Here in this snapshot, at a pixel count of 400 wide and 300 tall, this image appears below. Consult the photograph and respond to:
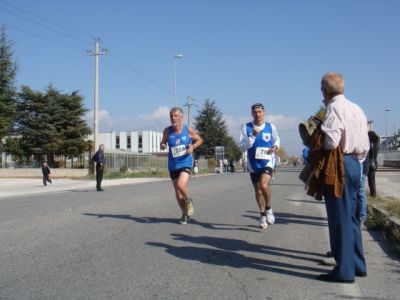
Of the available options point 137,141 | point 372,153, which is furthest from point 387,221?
point 137,141

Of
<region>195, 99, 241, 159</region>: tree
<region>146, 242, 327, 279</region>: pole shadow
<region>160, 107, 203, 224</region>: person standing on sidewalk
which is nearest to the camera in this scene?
<region>146, 242, 327, 279</region>: pole shadow

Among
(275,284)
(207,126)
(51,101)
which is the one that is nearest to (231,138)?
(207,126)

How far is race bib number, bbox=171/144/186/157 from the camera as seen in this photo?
8.71 meters

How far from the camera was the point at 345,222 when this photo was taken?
4.73 m

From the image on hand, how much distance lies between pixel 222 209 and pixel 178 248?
15.2ft

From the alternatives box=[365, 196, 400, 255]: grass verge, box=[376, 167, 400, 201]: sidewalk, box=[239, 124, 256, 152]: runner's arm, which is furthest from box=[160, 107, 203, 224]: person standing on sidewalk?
box=[376, 167, 400, 201]: sidewalk

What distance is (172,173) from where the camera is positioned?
28.8 feet

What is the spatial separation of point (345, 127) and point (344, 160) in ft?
1.01

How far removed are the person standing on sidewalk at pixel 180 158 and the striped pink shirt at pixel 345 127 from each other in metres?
4.13

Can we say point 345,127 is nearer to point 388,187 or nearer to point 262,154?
point 262,154

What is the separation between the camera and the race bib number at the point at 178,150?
8711 mm

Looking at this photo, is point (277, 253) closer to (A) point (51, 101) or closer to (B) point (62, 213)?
(B) point (62, 213)

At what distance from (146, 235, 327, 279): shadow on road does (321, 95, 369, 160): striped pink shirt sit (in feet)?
4.42

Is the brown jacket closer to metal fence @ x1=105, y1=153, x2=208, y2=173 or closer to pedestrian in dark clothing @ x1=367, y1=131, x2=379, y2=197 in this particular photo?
pedestrian in dark clothing @ x1=367, y1=131, x2=379, y2=197
